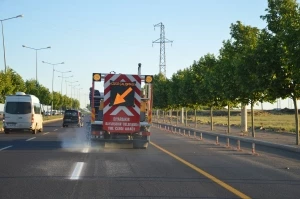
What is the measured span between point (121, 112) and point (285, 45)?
9379 mm

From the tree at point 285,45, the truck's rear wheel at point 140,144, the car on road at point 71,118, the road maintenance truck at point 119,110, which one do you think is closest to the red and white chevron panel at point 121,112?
the road maintenance truck at point 119,110

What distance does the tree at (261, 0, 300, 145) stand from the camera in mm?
24078

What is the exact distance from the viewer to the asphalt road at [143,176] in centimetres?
1014

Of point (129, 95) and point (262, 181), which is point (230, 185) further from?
point (129, 95)

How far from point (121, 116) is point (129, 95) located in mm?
941

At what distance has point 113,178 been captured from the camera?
12281 millimetres

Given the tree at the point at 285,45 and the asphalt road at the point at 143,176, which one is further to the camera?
the tree at the point at 285,45

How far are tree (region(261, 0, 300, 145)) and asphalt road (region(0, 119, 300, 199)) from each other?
7.45 metres

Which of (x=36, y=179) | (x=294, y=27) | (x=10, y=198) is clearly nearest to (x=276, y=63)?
(x=294, y=27)

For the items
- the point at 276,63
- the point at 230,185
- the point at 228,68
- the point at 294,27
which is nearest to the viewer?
the point at 230,185

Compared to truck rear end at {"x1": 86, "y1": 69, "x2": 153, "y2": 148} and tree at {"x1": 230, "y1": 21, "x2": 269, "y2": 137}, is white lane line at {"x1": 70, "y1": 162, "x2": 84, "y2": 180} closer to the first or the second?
truck rear end at {"x1": 86, "y1": 69, "x2": 153, "y2": 148}

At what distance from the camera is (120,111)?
69.2ft

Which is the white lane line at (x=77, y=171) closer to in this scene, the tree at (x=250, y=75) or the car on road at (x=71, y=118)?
the tree at (x=250, y=75)

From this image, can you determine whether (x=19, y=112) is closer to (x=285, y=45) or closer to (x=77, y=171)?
(x=285, y=45)
